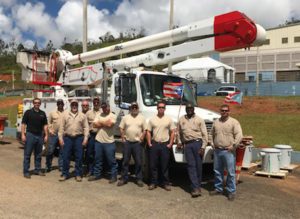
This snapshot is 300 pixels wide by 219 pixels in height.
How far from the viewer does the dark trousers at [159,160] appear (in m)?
8.38

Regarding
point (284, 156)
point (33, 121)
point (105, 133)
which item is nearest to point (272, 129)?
point (284, 156)

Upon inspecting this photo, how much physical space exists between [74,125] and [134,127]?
1426 millimetres

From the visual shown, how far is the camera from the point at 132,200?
24.7ft

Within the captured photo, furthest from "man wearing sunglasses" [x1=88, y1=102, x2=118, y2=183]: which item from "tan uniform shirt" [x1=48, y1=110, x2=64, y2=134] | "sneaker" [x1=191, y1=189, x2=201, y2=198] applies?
"tan uniform shirt" [x1=48, y1=110, x2=64, y2=134]

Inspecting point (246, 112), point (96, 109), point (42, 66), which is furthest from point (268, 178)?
point (246, 112)

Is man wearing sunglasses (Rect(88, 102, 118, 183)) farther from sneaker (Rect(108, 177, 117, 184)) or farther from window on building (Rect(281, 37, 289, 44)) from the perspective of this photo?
window on building (Rect(281, 37, 289, 44))

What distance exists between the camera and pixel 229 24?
8.81m

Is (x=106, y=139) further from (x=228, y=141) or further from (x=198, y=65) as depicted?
(x=198, y=65)

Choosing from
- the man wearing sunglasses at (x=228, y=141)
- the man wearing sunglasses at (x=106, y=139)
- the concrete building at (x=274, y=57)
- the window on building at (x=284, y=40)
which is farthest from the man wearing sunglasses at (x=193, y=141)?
the window on building at (x=284, y=40)

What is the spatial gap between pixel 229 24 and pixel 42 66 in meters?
6.99

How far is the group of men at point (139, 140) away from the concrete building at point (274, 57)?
60.5 m

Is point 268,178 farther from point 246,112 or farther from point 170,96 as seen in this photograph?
point 246,112

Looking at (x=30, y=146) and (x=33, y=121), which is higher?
(x=33, y=121)

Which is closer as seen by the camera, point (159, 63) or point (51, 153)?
point (51, 153)
